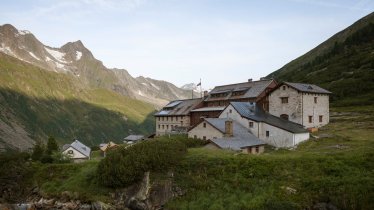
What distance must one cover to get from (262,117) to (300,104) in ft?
22.3

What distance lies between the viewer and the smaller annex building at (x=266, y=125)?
1972 inches

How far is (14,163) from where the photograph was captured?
51.0 m

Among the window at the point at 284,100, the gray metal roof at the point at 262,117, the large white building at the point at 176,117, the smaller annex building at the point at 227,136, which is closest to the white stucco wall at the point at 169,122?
the large white building at the point at 176,117

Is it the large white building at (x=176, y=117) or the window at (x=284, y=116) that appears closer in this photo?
the window at (x=284, y=116)

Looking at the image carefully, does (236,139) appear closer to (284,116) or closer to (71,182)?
(284,116)

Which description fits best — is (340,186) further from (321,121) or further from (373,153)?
(321,121)

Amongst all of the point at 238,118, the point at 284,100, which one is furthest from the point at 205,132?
the point at 284,100

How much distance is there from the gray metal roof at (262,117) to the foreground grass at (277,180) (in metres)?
9.50

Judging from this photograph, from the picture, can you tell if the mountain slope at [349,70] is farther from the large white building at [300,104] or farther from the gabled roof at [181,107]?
Result: the gabled roof at [181,107]

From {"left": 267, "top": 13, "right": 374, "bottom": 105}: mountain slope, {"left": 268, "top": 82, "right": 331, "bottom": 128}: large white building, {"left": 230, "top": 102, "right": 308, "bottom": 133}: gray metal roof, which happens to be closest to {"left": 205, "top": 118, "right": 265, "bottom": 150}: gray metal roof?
{"left": 230, "top": 102, "right": 308, "bottom": 133}: gray metal roof

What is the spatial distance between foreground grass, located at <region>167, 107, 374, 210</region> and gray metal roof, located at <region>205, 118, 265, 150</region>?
19.1ft

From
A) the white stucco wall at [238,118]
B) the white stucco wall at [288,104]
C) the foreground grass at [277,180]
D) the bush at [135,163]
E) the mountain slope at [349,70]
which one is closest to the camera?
the foreground grass at [277,180]

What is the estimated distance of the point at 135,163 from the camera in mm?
39469

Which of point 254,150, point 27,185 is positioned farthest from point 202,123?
point 27,185
